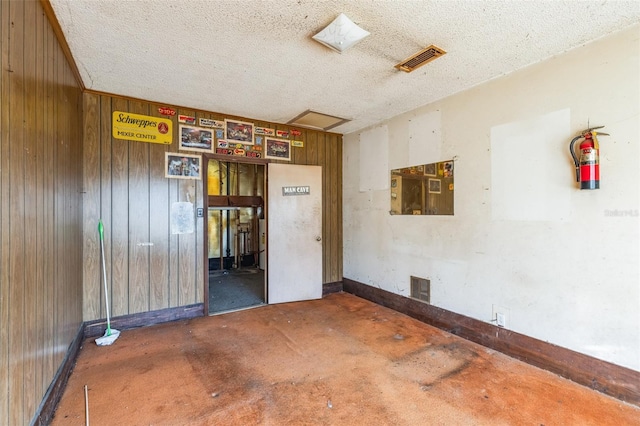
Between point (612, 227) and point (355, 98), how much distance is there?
2.53 meters

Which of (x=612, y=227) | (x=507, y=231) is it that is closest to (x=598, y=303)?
(x=612, y=227)

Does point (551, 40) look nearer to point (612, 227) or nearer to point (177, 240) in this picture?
point (612, 227)

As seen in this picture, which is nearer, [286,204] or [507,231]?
[507,231]

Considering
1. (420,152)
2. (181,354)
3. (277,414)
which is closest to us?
(277,414)

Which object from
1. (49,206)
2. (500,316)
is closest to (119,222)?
(49,206)

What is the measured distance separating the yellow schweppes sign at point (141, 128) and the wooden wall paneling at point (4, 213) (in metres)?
2.12

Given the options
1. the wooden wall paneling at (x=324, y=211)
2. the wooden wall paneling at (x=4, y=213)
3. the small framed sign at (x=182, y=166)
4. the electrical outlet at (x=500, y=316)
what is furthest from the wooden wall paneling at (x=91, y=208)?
the electrical outlet at (x=500, y=316)

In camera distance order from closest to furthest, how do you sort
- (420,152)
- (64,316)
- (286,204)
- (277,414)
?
(277,414) → (64,316) → (420,152) → (286,204)

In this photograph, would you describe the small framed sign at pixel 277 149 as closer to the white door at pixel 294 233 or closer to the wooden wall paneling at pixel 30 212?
the white door at pixel 294 233

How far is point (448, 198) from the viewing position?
3289mm

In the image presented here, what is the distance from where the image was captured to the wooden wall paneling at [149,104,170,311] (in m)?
3.46

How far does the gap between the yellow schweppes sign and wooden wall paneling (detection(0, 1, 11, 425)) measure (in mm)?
2116

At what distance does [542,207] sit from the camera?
8.25 ft

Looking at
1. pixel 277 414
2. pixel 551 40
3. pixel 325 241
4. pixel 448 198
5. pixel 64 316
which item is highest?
pixel 551 40
